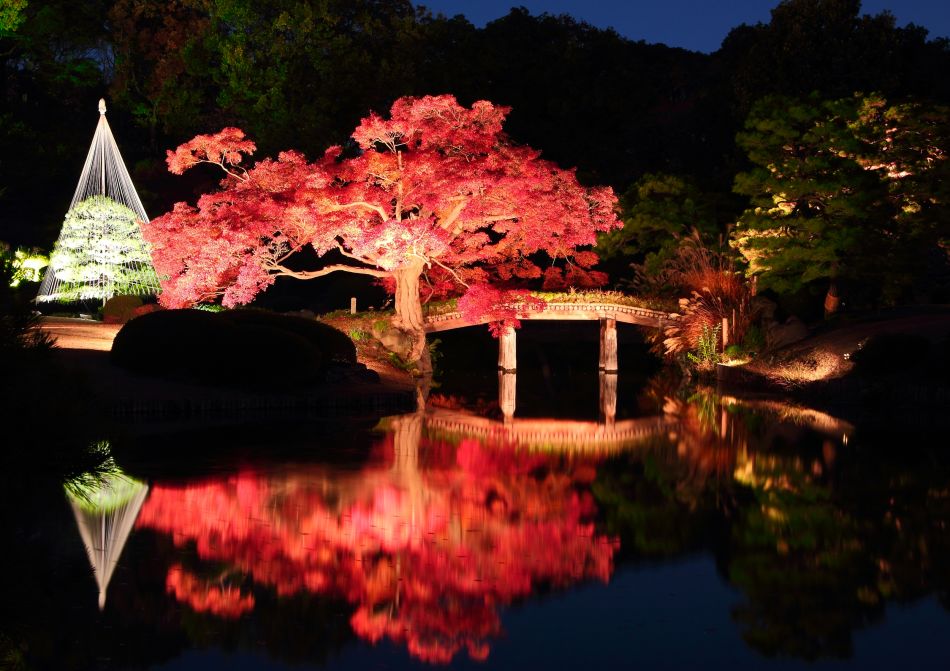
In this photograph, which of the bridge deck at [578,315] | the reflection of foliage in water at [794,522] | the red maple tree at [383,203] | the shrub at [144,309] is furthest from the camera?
the shrub at [144,309]

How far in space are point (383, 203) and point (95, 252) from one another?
1070 cm

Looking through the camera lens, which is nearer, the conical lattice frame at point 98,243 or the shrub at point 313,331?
the shrub at point 313,331

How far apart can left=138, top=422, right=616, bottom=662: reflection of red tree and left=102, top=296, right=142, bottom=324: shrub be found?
2012 cm

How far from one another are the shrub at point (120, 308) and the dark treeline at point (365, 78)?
861 cm

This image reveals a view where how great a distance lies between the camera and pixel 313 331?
24.6 m

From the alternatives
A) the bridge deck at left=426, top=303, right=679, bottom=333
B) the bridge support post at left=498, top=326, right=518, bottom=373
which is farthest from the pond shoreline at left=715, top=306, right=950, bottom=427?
the bridge support post at left=498, top=326, right=518, bottom=373

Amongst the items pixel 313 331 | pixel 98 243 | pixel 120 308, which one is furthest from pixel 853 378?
pixel 98 243

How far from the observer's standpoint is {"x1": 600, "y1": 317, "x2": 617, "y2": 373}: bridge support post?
32.9 m

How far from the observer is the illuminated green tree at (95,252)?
33.5 m

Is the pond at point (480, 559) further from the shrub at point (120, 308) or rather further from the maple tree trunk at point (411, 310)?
the shrub at point (120, 308)

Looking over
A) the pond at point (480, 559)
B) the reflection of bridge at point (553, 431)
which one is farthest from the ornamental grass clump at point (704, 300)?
the pond at point (480, 559)

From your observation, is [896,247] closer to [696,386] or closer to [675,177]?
[696,386]

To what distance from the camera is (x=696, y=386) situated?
94.9 feet

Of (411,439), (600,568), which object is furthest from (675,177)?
(600,568)
